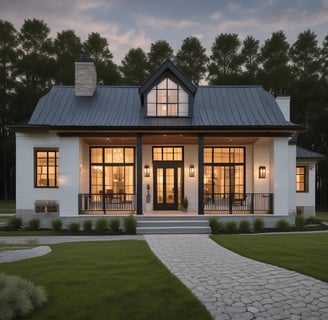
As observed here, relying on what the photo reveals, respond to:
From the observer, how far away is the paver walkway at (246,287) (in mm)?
3711

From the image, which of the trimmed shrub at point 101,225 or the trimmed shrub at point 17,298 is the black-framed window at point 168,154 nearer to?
the trimmed shrub at point 101,225

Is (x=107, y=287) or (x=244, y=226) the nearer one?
(x=107, y=287)

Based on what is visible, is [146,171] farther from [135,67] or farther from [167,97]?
[135,67]

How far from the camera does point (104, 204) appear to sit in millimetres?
12227

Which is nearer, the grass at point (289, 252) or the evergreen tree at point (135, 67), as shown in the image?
the grass at point (289, 252)

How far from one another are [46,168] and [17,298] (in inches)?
434

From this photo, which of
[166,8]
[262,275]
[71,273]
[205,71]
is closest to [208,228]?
[262,275]

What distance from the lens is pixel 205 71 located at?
3381cm

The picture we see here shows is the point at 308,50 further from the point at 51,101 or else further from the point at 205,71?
the point at 51,101

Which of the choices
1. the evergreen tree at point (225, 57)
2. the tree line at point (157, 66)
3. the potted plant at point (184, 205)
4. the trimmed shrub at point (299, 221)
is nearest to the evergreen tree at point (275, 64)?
the tree line at point (157, 66)

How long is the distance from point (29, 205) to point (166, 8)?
551 inches

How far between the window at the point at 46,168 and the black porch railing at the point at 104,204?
6.63 feet

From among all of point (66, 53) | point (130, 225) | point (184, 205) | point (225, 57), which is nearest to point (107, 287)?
point (130, 225)

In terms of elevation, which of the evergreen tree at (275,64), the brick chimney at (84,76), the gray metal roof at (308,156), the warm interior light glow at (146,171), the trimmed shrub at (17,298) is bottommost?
the trimmed shrub at (17,298)
